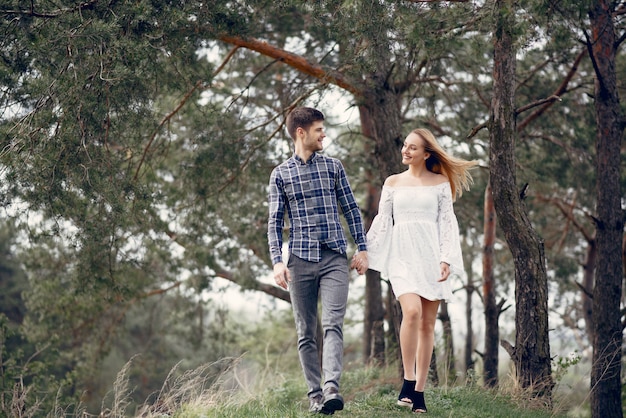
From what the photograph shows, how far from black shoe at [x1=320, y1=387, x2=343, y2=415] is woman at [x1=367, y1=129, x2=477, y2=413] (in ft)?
2.39

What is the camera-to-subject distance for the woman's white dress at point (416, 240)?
240 inches

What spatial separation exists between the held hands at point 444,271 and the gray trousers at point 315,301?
2.56ft

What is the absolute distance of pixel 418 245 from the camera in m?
6.19

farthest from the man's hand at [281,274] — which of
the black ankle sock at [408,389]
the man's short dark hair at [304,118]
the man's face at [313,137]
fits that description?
the black ankle sock at [408,389]

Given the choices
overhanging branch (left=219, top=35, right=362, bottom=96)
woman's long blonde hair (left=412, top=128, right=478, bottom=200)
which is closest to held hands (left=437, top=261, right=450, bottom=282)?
woman's long blonde hair (left=412, top=128, right=478, bottom=200)

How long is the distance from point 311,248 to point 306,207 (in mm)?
307

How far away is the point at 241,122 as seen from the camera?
12.3 meters

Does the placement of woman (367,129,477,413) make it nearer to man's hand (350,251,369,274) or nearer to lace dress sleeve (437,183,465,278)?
lace dress sleeve (437,183,465,278)

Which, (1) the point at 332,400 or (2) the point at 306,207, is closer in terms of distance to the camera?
(1) the point at 332,400

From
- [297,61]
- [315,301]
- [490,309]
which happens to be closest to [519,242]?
[315,301]

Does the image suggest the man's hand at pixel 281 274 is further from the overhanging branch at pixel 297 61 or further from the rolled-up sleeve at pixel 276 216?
the overhanging branch at pixel 297 61

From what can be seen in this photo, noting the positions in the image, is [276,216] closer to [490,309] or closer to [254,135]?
[254,135]

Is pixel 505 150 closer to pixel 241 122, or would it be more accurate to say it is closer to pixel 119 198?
pixel 119 198

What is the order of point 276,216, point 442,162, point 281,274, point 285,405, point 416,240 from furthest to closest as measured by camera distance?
point 285,405, point 442,162, point 416,240, point 276,216, point 281,274
